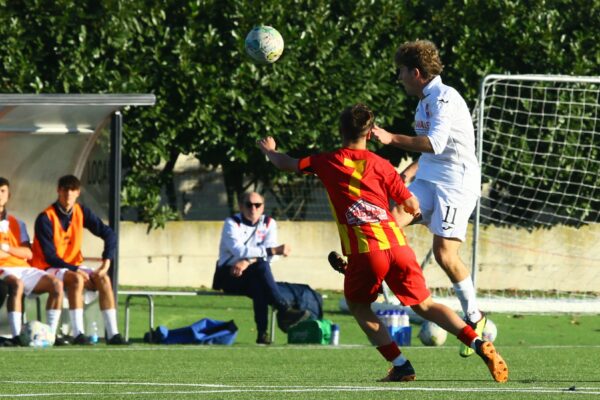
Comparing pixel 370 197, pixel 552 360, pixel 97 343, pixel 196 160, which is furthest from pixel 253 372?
pixel 196 160

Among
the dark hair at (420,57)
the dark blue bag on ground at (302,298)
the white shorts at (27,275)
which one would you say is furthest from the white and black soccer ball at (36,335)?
the dark hair at (420,57)

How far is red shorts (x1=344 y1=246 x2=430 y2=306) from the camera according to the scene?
27.5ft

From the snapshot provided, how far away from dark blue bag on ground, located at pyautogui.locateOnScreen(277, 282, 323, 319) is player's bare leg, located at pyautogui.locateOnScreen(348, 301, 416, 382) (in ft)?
18.2

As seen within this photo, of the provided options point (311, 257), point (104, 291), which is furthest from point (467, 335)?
point (311, 257)

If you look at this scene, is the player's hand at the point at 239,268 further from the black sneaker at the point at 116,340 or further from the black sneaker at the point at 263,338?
the black sneaker at the point at 116,340

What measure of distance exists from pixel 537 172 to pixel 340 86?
295cm

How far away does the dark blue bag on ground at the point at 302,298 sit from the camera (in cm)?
1428

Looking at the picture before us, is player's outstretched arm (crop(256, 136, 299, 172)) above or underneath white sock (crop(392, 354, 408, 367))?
above

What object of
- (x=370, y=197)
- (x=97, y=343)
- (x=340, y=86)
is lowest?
(x=97, y=343)

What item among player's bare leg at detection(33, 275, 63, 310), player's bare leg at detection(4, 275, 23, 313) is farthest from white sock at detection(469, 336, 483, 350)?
player's bare leg at detection(4, 275, 23, 313)

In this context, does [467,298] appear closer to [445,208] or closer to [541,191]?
[445,208]

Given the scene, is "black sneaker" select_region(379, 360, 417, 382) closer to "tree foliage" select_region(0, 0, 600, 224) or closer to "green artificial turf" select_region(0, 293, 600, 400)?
"green artificial turf" select_region(0, 293, 600, 400)

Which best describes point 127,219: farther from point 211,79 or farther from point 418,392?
point 418,392

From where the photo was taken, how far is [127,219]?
827 inches
